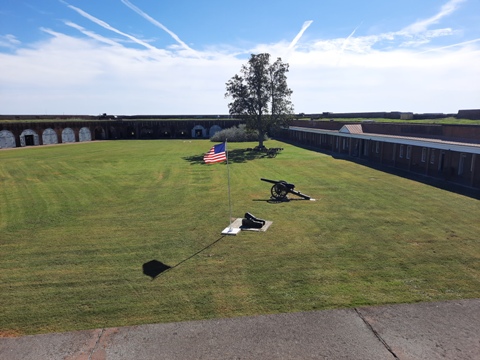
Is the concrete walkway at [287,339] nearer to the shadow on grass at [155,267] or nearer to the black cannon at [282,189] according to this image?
the shadow on grass at [155,267]

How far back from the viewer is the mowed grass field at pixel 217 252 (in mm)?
8141

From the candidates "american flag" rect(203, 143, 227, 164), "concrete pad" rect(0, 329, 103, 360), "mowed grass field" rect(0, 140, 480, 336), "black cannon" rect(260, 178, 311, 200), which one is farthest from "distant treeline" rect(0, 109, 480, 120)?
"concrete pad" rect(0, 329, 103, 360)

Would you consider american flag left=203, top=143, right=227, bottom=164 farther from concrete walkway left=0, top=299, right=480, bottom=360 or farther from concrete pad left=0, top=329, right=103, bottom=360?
concrete pad left=0, top=329, right=103, bottom=360

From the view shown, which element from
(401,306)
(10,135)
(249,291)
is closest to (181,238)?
(249,291)

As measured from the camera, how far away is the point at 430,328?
23.5 ft

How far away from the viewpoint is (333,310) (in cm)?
780

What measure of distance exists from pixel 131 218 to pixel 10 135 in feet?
143

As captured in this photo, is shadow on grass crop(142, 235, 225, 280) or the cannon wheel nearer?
shadow on grass crop(142, 235, 225, 280)

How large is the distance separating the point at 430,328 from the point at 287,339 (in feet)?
9.68

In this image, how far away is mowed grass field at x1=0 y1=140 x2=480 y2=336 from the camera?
26.7 ft

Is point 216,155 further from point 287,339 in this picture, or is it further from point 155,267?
point 287,339

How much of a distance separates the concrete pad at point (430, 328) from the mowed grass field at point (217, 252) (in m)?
0.38

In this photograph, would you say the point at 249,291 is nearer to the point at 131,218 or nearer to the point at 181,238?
the point at 181,238

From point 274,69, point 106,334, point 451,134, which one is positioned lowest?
point 106,334
